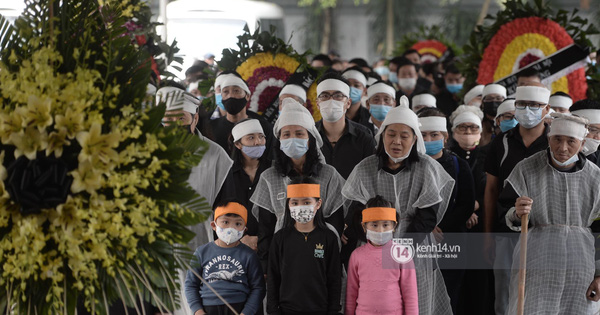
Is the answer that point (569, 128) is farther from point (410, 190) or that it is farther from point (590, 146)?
point (410, 190)

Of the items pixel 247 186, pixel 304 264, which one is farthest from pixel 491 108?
pixel 304 264

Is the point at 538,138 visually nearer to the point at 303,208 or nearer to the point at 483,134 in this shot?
the point at 483,134

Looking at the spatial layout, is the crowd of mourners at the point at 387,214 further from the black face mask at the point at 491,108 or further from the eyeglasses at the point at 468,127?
the black face mask at the point at 491,108

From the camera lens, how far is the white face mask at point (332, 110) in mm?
5668

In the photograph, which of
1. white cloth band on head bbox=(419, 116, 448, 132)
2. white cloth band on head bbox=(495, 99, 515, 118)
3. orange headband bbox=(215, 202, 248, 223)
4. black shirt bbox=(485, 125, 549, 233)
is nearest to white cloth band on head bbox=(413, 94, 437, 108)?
white cloth band on head bbox=(495, 99, 515, 118)

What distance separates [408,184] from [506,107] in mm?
1737

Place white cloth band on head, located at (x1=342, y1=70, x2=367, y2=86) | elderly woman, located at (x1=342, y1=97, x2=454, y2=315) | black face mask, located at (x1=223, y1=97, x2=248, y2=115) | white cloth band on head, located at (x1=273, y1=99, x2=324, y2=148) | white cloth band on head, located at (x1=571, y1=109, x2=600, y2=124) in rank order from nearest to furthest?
elderly woman, located at (x1=342, y1=97, x2=454, y2=315) < white cloth band on head, located at (x1=273, y1=99, x2=324, y2=148) < white cloth band on head, located at (x1=571, y1=109, x2=600, y2=124) < black face mask, located at (x1=223, y1=97, x2=248, y2=115) < white cloth band on head, located at (x1=342, y1=70, x2=367, y2=86)

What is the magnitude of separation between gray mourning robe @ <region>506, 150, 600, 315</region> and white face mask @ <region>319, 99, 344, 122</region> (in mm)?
1546

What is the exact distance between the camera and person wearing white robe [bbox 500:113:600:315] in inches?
180

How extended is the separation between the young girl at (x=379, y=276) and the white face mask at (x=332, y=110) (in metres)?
1.27

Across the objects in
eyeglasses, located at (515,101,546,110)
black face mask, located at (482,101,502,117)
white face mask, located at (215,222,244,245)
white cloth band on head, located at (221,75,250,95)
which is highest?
white cloth band on head, located at (221,75,250,95)

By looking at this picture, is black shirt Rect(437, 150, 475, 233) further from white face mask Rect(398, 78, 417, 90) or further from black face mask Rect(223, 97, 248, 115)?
white face mask Rect(398, 78, 417, 90)

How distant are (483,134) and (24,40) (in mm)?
4841

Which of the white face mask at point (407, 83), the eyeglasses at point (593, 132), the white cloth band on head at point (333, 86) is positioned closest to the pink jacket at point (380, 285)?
the white cloth band on head at point (333, 86)
